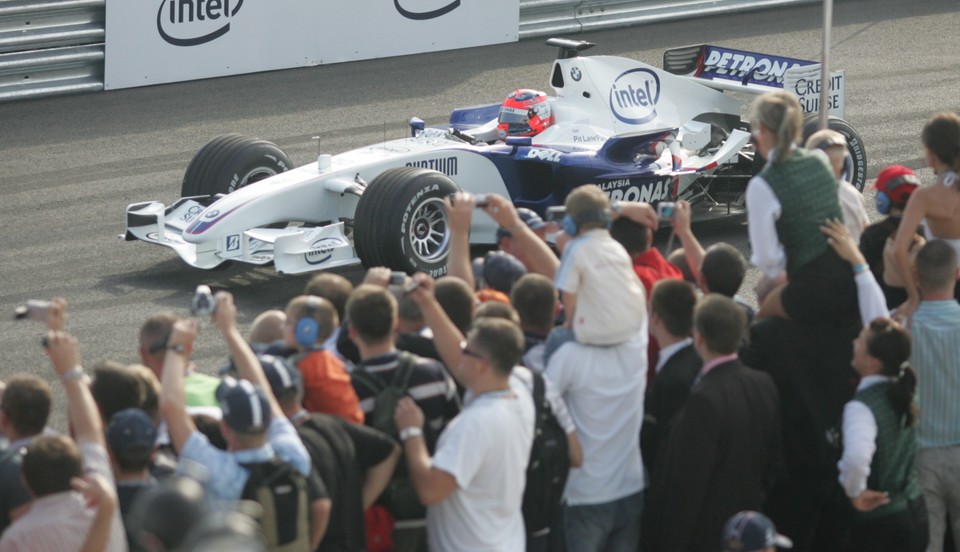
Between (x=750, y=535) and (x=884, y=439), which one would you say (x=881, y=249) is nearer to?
(x=884, y=439)

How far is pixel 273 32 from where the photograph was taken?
17.4 meters

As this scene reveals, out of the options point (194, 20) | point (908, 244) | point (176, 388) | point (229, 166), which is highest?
point (194, 20)

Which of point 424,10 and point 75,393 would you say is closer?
point 75,393

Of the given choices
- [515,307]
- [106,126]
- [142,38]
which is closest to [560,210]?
[515,307]

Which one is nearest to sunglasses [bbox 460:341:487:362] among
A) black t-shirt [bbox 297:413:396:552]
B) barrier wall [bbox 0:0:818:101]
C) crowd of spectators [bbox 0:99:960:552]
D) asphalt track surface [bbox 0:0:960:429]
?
crowd of spectators [bbox 0:99:960:552]

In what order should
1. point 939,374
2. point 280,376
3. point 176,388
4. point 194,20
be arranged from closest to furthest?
1. point 176,388
2. point 280,376
3. point 939,374
4. point 194,20

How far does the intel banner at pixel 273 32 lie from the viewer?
54.3 ft

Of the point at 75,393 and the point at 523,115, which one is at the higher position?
the point at 523,115

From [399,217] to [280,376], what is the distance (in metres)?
5.14

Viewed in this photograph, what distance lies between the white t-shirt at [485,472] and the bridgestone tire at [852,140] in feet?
21.8

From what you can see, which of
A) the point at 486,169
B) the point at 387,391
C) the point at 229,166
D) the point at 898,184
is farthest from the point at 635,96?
the point at 387,391

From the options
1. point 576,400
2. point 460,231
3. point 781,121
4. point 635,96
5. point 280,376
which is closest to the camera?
point 280,376

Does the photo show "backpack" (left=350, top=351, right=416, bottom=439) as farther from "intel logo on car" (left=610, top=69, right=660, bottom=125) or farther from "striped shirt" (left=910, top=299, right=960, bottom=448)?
"intel logo on car" (left=610, top=69, right=660, bottom=125)

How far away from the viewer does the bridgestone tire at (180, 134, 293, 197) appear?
431 inches
